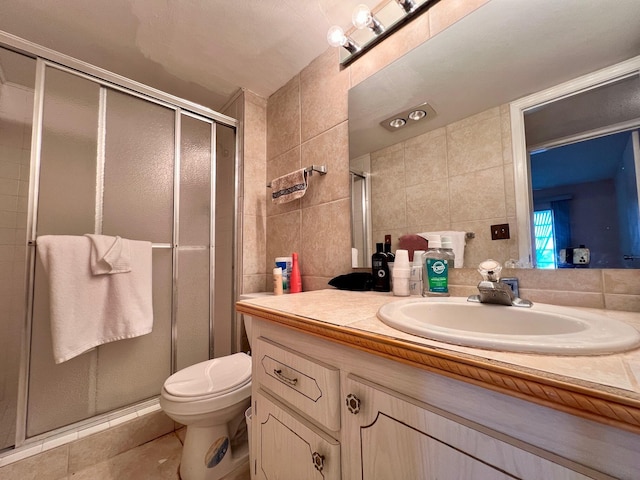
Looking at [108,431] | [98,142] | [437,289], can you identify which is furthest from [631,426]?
[98,142]

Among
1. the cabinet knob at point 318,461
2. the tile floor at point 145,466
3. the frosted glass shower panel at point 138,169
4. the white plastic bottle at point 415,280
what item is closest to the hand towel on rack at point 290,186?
the frosted glass shower panel at point 138,169

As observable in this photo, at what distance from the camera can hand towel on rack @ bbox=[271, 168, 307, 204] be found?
4.76 ft

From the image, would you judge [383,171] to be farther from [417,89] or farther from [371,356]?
[371,356]

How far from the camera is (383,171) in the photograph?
113 centimetres

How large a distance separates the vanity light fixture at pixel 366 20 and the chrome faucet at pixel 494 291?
1.11 meters

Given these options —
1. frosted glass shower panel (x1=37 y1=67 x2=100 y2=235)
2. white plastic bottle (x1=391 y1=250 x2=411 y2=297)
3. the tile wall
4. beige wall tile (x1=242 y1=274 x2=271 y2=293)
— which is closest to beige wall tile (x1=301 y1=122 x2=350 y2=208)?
the tile wall

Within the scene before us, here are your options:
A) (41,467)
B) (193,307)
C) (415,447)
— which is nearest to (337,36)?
(415,447)

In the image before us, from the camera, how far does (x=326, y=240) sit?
4.59ft

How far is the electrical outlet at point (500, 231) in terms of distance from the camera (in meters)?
0.81

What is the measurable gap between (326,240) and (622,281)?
1.05m

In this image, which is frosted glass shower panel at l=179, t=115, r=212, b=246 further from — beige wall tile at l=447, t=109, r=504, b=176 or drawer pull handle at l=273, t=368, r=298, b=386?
beige wall tile at l=447, t=109, r=504, b=176

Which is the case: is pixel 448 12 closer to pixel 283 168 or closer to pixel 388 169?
pixel 388 169

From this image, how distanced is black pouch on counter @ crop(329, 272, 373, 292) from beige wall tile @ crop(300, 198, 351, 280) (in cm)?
14

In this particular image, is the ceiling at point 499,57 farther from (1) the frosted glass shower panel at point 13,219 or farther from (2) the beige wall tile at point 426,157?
(1) the frosted glass shower panel at point 13,219
